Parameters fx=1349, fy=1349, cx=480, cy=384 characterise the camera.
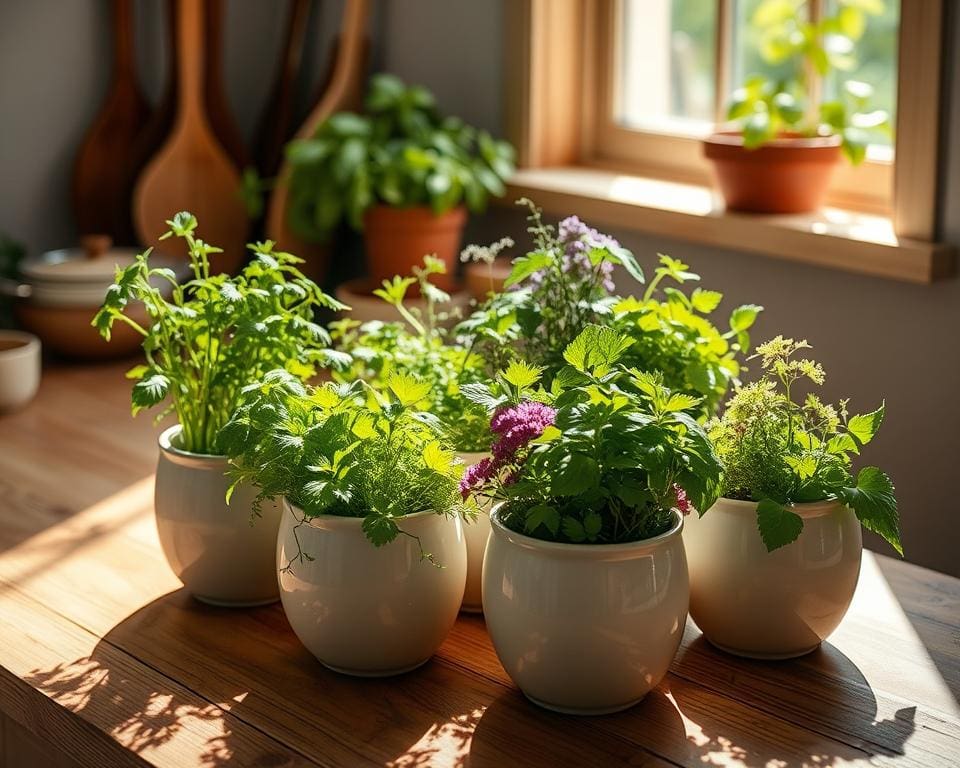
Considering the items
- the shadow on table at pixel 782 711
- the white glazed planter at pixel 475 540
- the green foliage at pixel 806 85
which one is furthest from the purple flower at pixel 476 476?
the green foliage at pixel 806 85

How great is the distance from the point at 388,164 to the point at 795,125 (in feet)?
2.06

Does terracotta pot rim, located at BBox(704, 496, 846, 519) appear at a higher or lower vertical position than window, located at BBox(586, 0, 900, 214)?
lower

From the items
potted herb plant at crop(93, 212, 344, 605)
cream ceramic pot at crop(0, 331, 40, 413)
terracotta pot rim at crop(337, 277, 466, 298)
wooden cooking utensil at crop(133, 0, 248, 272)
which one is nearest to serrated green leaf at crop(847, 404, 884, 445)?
potted herb plant at crop(93, 212, 344, 605)

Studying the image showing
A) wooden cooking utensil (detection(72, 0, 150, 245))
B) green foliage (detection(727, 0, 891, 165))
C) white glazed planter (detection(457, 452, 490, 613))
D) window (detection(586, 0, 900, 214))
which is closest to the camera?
white glazed planter (detection(457, 452, 490, 613))

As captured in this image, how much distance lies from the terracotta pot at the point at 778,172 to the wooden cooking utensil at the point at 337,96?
0.73 m

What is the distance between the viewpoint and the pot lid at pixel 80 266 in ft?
6.98

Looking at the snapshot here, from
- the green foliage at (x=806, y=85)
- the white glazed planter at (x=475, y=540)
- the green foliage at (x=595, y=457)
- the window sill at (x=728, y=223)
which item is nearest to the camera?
the green foliage at (x=595, y=457)

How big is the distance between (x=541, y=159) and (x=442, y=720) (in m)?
1.49

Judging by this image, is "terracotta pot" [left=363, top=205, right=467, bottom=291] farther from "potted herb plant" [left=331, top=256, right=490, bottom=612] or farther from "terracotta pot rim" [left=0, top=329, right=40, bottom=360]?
"potted herb plant" [left=331, top=256, right=490, bottom=612]

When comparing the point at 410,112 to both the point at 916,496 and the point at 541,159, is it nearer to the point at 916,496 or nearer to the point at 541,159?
the point at 541,159

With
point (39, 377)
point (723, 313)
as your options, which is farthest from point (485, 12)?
point (39, 377)

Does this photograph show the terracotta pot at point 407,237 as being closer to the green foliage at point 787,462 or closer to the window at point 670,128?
the window at point 670,128

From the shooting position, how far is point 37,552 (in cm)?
137

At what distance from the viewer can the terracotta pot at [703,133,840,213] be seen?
1.91 m
